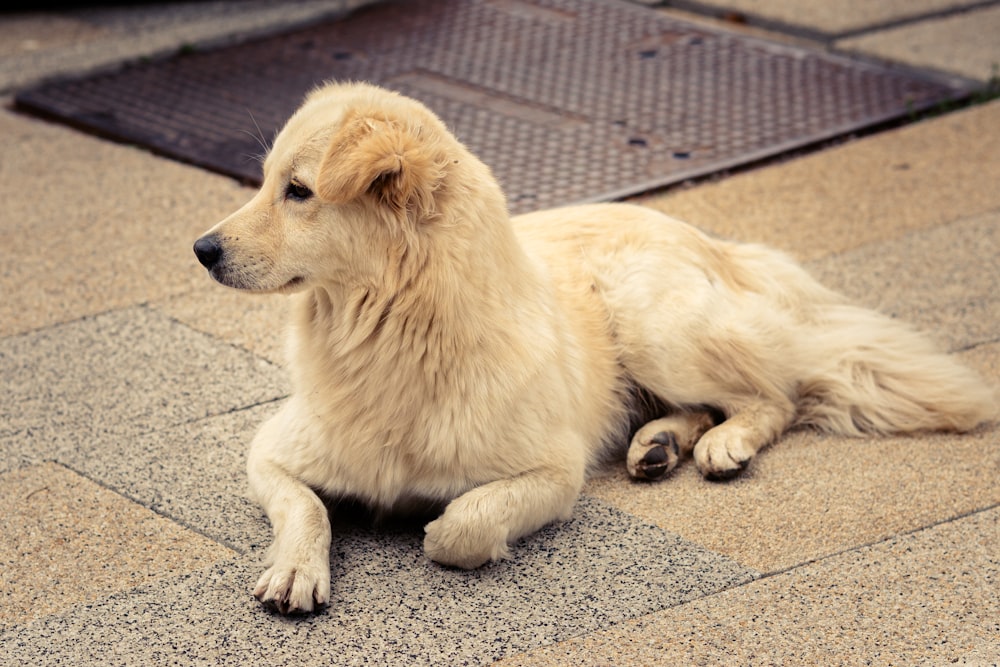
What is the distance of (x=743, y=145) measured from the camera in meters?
6.76

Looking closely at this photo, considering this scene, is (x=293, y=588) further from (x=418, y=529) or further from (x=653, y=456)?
(x=653, y=456)

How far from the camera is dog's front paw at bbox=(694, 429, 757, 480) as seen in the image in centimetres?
402

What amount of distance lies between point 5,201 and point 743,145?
149 inches

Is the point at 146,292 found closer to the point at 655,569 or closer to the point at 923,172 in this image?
the point at 655,569

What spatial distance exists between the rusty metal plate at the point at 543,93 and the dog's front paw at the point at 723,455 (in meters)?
2.24

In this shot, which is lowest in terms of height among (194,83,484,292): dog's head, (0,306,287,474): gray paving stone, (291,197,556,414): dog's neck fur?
(0,306,287,474): gray paving stone

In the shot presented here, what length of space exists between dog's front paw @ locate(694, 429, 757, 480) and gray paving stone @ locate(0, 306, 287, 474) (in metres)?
1.57

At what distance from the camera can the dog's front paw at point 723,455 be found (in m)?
4.02

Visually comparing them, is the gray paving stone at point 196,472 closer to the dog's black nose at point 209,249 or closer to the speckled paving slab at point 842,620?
the dog's black nose at point 209,249

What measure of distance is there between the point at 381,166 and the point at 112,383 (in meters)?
1.95

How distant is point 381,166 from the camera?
3268 mm

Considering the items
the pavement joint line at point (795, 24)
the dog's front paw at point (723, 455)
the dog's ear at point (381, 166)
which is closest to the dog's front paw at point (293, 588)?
the dog's ear at point (381, 166)

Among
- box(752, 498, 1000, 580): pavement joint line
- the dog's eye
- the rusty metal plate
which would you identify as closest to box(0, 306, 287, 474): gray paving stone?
the dog's eye

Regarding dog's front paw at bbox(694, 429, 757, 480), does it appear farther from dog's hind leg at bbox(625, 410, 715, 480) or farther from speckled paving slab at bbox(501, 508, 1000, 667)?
speckled paving slab at bbox(501, 508, 1000, 667)
